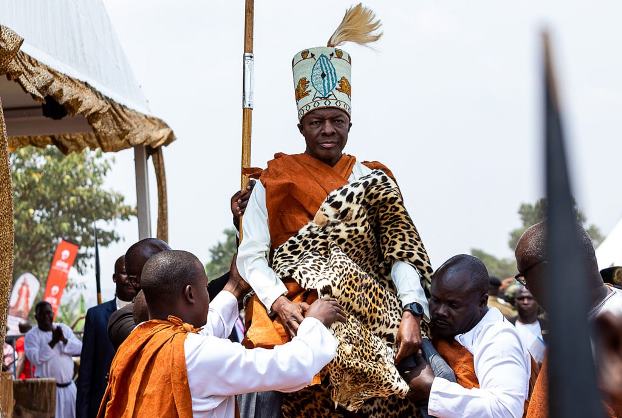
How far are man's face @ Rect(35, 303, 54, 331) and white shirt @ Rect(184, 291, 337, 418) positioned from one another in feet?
31.6

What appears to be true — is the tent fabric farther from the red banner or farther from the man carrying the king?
the red banner

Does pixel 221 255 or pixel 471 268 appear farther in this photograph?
pixel 221 255

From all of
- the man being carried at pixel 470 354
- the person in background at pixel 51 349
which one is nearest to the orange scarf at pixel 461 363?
the man being carried at pixel 470 354

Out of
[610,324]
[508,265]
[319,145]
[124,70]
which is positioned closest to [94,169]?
[124,70]

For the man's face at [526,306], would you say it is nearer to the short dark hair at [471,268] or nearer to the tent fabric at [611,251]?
the tent fabric at [611,251]

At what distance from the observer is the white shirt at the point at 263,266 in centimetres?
375

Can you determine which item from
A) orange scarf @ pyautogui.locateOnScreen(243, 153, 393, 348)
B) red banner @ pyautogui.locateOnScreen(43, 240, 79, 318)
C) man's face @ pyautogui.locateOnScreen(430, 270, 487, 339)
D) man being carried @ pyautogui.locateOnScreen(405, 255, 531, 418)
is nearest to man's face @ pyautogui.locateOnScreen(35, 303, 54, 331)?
orange scarf @ pyautogui.locateOnScreen(243, 153, 393, 348)

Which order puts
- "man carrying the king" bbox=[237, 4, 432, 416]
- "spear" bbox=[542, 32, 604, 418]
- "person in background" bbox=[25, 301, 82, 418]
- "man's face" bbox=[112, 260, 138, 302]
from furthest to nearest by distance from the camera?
"person in background" bbox=[25, 301, 82, 418] < "man's face" bbox=[112, 260, 138, 302] < "man carrying the king" bbox=[237, 4, 432, 416] < "spear" bbox=[542, 32, 604, 418]

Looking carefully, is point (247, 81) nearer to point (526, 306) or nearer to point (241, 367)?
point (241, 367)

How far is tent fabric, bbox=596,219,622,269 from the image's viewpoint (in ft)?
28.1

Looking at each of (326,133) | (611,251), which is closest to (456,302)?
(326,133)

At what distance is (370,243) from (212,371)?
1.10 metres

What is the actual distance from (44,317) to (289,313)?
9473 mm

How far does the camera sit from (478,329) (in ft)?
11.4
